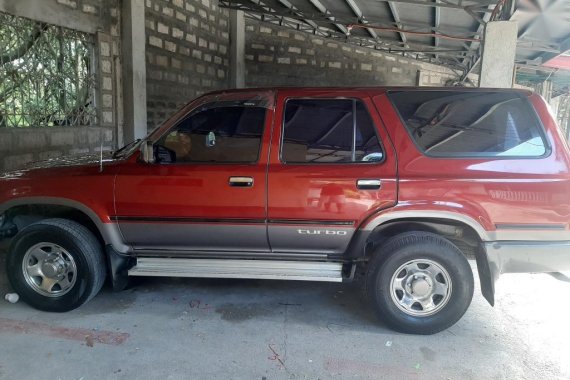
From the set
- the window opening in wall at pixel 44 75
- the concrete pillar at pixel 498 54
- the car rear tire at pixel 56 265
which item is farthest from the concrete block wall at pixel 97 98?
the concrete pillar at pixel 498 54

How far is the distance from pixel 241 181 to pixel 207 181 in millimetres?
284

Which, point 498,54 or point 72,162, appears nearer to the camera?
point 72,162

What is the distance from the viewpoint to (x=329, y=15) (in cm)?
1191

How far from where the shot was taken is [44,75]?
6.71 m

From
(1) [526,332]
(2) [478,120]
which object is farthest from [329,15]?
(1) [526,332]

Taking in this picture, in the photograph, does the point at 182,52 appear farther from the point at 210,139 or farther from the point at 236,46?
the point at 210,139

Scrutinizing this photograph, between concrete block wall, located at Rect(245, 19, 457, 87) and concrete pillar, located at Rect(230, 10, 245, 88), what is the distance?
16.0 inches

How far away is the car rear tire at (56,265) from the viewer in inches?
151

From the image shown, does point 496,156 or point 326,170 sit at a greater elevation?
point 496,156

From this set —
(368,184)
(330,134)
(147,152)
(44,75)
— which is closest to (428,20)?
(44,75)

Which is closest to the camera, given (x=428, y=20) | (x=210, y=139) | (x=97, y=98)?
(x=210, y=139)

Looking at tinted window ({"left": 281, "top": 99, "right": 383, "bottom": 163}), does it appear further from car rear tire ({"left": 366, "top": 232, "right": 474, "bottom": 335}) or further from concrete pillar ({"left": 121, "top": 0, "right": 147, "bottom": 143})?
concrete pillar ({"left": 121, "top": 0, "right": 147, "bottom": 143})

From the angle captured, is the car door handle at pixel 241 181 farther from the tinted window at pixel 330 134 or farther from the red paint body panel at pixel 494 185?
the red paint body panel at pixel 494 185

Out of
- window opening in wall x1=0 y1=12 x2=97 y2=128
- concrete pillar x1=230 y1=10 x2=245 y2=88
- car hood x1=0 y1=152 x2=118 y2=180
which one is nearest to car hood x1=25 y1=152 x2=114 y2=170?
car hood x1=0 y1=152 x2=118 y2=180
